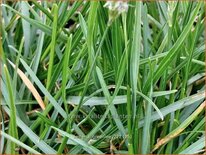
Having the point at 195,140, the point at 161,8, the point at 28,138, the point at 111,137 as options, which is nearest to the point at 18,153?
the point at 28,138

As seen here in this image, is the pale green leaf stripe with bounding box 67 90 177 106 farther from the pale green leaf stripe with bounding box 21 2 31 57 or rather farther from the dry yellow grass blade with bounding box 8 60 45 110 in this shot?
the pale green leaf stripe with bounding box 21 2 31 57

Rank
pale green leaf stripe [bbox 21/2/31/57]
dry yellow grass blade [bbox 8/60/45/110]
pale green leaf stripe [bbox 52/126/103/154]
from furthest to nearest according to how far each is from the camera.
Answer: pale green leaf stripe [bbox 21/2/31/57] < dry yellow grass blade [bbox 8/60/45/110] < pale green leaf stripe [bbox 52/126/103/154]

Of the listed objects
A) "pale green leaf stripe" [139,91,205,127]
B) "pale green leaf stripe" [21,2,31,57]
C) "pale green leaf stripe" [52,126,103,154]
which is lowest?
"pale green leaf stripe" [52,126,103,154]

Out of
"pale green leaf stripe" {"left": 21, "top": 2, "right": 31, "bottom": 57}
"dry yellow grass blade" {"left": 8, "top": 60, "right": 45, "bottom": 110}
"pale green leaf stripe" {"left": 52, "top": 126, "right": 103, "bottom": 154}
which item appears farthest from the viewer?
"pale green leaf stripe" {"left": 21, "top": 2, "right": 31, "bottom": 57}

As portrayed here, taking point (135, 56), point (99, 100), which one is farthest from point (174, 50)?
point (99, 100)

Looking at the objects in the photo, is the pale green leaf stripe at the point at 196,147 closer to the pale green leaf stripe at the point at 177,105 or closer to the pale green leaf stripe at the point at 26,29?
the pale green leaf stripe at the point at 177,105

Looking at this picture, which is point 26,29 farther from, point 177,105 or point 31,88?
point 177,105

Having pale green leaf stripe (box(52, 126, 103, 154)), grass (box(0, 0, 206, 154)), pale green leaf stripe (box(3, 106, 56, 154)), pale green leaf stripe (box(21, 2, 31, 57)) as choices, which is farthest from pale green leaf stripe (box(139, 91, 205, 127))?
pale green leaf stripe (box(21, 2, 31, 57))

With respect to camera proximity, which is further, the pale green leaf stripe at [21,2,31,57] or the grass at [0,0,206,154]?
the pale green leaf stripe at [21,2,31,57]

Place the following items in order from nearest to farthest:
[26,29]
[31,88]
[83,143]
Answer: [83,143] < [31,88] < [26,29]
